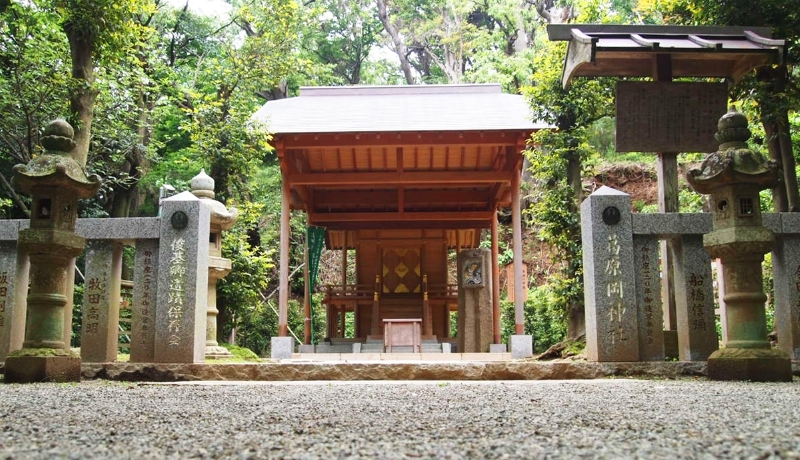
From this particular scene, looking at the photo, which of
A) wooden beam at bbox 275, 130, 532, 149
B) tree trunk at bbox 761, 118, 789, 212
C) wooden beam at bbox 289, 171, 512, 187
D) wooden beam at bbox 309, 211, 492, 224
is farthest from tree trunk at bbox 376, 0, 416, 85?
tree trunk at bbox 761, 118, 789, 212

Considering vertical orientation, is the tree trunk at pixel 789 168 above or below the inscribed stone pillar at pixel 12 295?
above

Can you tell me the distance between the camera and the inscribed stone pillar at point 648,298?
697 cm

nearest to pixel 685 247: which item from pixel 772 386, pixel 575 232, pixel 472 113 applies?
pixel 772 386

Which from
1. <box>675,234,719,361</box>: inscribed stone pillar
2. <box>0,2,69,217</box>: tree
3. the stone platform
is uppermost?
<box>0,2,69,217</box>: tree

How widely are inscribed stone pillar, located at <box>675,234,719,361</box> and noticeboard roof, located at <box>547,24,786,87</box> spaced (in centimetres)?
218

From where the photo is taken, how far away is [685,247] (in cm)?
704

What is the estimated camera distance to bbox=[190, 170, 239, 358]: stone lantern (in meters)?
9.72

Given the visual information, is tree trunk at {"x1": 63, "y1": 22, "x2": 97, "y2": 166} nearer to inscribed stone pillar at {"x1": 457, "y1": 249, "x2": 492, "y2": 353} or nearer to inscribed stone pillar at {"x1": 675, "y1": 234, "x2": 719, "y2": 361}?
inscribed stone pillar at {"x1": 457, "y1": 249, "x2": 492, "y2": 353}

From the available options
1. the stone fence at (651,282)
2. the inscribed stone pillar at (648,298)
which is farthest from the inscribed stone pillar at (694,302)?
the inscribed stone pillar at (648,298)

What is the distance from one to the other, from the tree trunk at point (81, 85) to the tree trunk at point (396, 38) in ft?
57.3

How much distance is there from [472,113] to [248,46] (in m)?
5.49

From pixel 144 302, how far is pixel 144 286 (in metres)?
0.18

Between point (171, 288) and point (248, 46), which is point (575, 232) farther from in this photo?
point (248, 46)

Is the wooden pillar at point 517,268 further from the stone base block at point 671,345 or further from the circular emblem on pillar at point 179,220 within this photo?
the circular emblem on pillar at point 179,220
